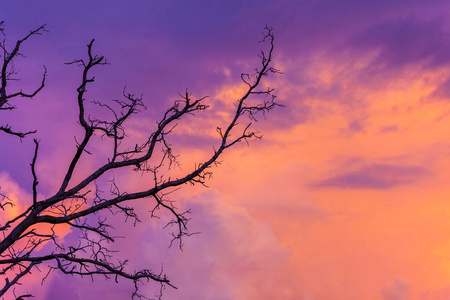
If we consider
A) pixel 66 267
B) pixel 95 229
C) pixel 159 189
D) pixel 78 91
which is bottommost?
pixel 66 267

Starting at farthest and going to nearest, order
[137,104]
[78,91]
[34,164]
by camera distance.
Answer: [137,104] < [78,91] < [34,164]

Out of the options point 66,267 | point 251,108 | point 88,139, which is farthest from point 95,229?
point 251,108

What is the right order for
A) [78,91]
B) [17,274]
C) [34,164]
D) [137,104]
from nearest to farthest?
[34,164], [78,91], [137,104], [17,274]

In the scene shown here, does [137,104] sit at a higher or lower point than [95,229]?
Answer: higher

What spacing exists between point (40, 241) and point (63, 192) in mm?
1236

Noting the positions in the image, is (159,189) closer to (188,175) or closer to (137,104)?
(188,175)

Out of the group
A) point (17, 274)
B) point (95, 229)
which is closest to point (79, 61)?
point (95, 229)

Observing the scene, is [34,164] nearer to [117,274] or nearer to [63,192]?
[63,192]

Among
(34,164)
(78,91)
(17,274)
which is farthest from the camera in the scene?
(17,274)

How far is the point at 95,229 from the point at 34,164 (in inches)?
76.7

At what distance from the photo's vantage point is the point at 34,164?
41.9 feet

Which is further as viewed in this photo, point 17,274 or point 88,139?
point 17,274

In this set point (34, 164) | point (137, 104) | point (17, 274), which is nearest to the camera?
point (34, 164)

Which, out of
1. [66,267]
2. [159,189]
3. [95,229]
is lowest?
[66,267]
